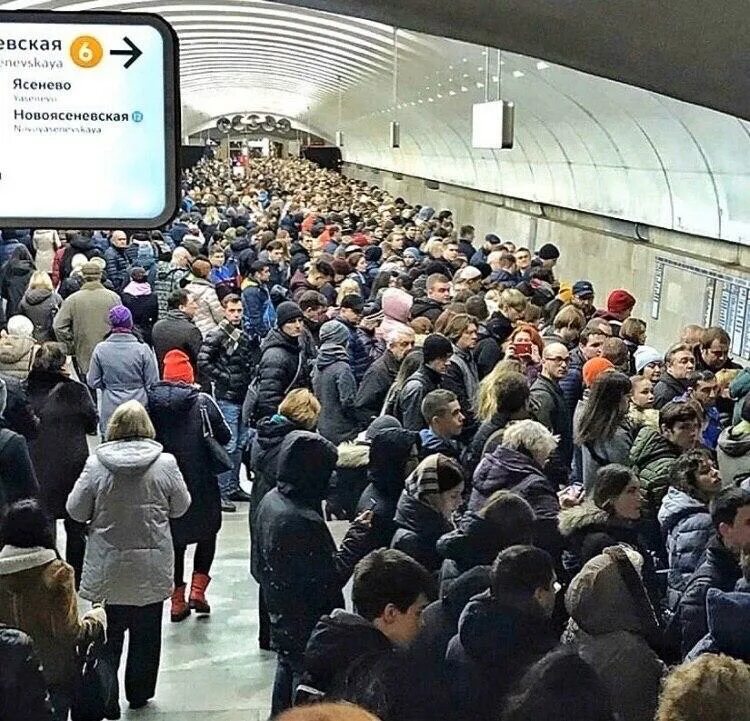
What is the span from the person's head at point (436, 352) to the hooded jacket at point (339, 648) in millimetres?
3924

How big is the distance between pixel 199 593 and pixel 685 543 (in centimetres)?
365

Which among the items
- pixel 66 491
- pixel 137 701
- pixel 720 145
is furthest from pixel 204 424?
pixel 720 145

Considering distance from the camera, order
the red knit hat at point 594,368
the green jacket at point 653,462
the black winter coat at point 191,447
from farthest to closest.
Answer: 1. the red knit hat at point 594,368
2. the black winter coat at point 191,447
3. the green jacket at point 653,462

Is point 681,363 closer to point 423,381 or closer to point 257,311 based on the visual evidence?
point 423,381

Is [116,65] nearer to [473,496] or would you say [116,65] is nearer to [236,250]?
[473,496]

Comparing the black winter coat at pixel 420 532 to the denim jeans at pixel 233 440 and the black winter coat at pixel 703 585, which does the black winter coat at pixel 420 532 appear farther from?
the denim jeans at pixel 233 440

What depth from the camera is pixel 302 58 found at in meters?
30.1

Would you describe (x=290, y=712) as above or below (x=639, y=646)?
above

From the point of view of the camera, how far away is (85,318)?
11.7 meters

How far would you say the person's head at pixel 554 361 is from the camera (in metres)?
8.13

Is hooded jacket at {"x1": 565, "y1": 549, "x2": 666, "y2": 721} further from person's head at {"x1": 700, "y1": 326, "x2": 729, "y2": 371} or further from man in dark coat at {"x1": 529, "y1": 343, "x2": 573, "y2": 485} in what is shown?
person's head at {"x1": 700, "y1": 326, "x2": 729, "y2": 371}

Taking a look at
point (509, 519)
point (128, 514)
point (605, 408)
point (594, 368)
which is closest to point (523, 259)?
point (594, 368)

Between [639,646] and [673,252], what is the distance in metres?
12.1

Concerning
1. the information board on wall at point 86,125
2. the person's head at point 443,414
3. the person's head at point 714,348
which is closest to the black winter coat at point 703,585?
the person's head at point 443,414
